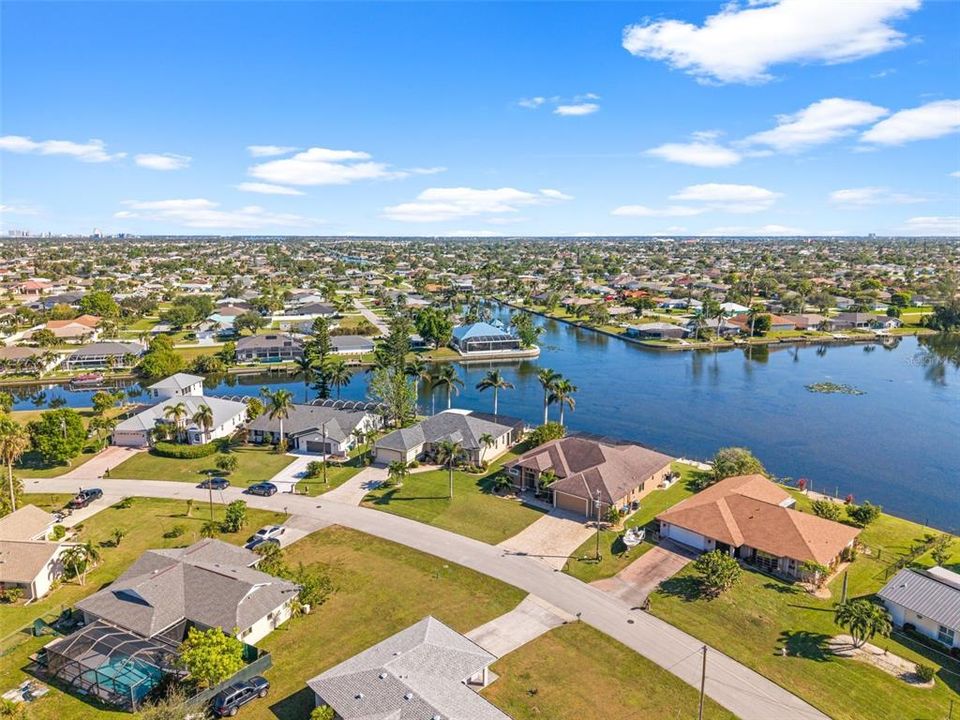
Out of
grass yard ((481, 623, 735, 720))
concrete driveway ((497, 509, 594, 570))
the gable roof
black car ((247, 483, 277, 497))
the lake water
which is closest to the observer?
grass yard ((481, 623, 735, 720))

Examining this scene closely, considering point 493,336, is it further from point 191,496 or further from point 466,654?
point 466,654

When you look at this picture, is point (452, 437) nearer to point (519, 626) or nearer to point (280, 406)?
point (280, 406)

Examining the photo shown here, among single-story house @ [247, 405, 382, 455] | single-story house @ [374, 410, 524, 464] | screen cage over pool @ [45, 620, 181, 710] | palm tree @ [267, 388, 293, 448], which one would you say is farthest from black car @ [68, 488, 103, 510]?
single-story house @ [374, 410, 524, 464]

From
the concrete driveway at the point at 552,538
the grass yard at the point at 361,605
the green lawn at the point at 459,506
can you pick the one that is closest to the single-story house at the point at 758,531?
the concrete driveway at the point at 552,538

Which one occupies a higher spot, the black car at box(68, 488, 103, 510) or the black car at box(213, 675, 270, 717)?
the black car at box(68, 488, 103, 510)

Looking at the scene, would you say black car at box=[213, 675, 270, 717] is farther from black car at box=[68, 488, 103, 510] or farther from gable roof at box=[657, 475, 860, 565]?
black car at box=[68, 488, 103, 510]

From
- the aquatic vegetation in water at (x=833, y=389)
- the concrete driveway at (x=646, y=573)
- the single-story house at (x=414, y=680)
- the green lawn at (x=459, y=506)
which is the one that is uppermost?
the aquatic vegetation in water at (x=833, y=389)

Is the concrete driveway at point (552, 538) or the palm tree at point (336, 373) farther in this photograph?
the palm tree at point (336, 373)

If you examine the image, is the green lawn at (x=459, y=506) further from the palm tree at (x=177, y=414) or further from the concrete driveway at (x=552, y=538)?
the palm tree at (x=177, y=414)
